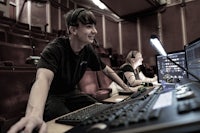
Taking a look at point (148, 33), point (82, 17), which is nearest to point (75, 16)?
point (82, 17)

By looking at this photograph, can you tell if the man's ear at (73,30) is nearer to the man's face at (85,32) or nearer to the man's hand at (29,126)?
the man's face at (85,32)

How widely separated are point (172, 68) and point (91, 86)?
53 cm

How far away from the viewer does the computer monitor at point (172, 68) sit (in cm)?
100

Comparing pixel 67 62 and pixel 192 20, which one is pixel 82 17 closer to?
pixel 67 62

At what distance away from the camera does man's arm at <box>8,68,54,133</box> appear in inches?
10.8

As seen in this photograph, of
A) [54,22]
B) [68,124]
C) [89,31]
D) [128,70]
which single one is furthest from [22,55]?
[54,22]

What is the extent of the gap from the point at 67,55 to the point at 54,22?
238cm

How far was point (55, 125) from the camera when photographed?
0.32 m

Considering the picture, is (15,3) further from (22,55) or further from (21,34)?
(22,55)

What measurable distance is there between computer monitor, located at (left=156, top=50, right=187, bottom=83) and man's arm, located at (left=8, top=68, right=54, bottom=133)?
2.29 ft

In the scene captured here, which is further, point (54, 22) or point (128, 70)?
point (54, 22)

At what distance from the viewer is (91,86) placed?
1338mm

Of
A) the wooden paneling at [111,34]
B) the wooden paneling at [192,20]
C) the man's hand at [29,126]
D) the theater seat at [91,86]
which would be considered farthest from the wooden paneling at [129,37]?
the man's hand at [29,126]

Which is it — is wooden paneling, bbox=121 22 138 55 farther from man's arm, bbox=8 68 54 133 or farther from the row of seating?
man's arm, bbox=8 68 54 133
